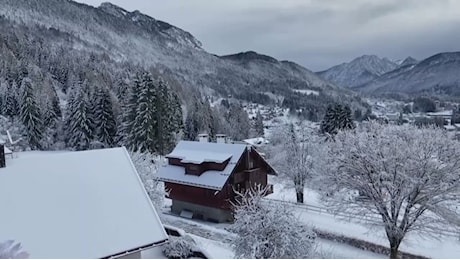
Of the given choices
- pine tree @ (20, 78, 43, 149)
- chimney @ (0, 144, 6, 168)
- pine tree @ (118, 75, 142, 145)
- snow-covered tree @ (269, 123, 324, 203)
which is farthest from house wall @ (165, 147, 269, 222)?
pine tree @ (20, 78, 43, 149)

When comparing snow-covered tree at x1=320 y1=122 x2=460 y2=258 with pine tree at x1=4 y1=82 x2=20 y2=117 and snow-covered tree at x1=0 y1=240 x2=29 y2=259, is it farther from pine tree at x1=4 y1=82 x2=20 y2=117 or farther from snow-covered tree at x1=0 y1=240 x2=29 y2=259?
pine tree at x1=4 y1=82 x2=20 y2=117

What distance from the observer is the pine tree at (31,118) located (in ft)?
184

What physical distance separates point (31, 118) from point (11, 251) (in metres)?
52.4

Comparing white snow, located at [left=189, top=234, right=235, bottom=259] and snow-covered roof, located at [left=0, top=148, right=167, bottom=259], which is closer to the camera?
snow-covered roof, located at [left=0, top=148, right=167, bottom=259]

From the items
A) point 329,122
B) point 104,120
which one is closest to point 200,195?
point 329,122

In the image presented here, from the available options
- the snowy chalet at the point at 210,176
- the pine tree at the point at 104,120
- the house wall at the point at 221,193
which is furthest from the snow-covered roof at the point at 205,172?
the pine tree at the point at 104,120

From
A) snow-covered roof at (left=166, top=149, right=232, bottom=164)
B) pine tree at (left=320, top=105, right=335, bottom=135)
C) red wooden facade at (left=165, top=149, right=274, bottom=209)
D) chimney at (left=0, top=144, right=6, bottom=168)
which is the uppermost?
pine tree at (left=320, top=105, right=335, bottom=135)

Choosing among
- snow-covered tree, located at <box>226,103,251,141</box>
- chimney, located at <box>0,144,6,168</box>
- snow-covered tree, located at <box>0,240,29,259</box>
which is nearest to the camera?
snow-covered tree, located at <box>0,240,29,259</box>

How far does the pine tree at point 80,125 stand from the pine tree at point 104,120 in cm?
131

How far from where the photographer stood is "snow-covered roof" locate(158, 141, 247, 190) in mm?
28906

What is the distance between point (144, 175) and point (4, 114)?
49.3 m

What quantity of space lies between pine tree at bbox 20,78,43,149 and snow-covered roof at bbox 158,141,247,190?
33.0 metres

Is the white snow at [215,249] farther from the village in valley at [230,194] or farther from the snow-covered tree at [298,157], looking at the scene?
the snow-covered tree at [298,157]

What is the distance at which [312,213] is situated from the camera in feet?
102
